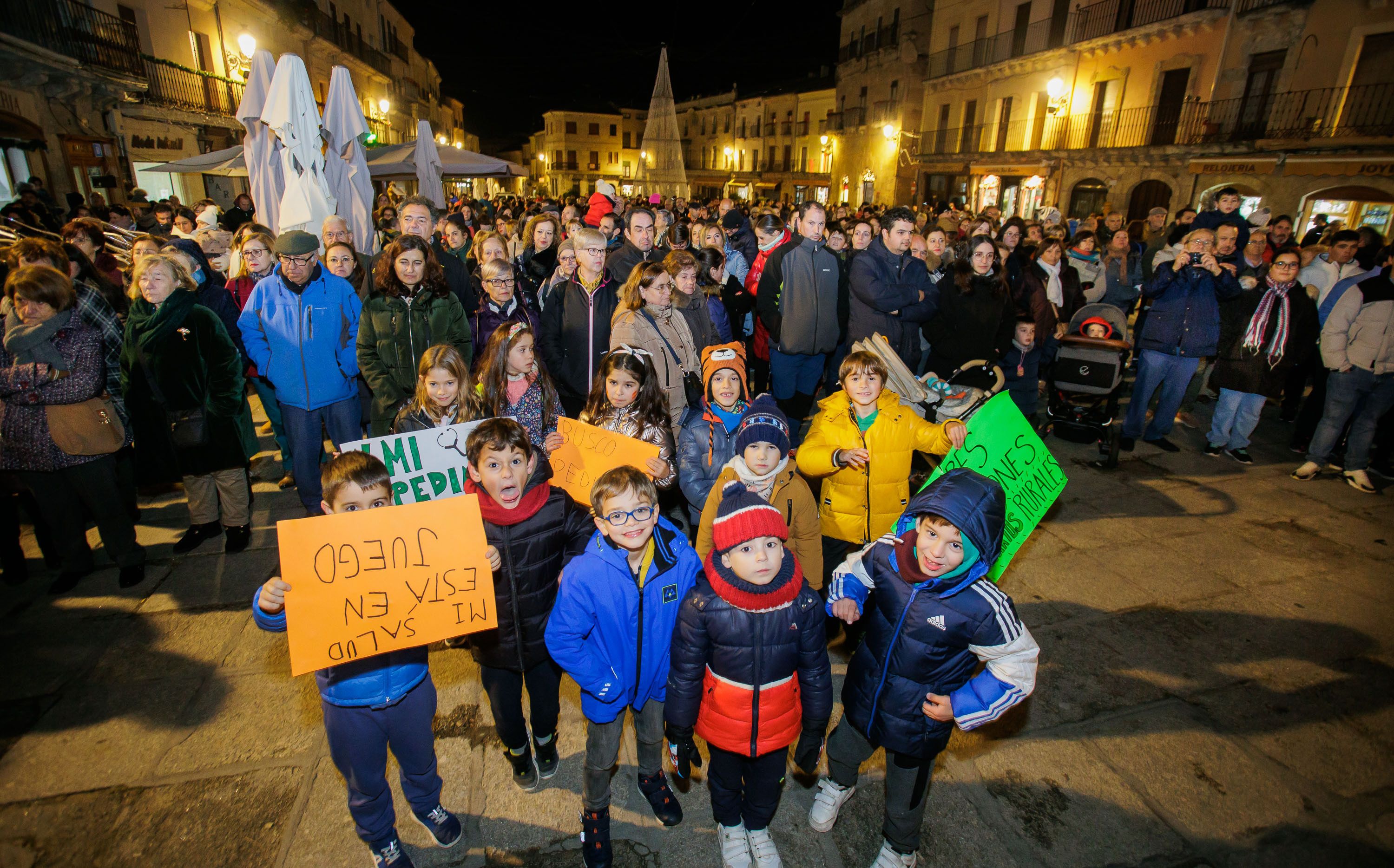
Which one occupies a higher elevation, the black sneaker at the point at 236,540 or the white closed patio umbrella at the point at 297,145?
the white closed patio umbrella at the point at 297,145

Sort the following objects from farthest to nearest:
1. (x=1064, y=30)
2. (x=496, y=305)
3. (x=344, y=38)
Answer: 1. (x=344, y=38)
2. (x=1064, y=30)
3. (x=496, y=305)

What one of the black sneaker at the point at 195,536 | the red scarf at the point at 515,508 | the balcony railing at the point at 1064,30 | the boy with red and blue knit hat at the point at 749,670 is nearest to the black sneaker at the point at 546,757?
the boy with red and blue knit hat at the point at 749,670

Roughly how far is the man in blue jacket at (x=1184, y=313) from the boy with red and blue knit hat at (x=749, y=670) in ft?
20.1

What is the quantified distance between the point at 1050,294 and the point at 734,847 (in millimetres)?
6911

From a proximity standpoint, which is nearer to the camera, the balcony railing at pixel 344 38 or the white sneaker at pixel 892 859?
the white sneaker at pixel 892 859

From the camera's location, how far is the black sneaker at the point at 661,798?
103 inches

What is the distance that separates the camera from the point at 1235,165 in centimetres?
1728

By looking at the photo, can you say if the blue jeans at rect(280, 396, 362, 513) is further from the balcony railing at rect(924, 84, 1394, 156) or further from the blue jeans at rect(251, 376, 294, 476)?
the balcony railing at rect(924, 84, 1394, 156)

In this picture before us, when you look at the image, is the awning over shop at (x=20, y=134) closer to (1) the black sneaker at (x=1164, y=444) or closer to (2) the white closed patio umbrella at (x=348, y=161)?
(2) the white closed patio umbrella at (x=348, y=161)

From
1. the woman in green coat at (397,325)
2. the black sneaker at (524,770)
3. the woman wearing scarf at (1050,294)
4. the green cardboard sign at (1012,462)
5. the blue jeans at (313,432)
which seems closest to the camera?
the black sneaker at (524,770)

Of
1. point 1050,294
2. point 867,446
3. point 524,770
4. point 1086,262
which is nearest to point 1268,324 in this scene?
point 1050,294

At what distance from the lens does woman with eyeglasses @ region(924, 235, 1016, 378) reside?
18.5ft

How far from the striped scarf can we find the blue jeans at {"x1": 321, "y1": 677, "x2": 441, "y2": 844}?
805cm

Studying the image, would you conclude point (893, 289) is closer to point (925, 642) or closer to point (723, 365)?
point (723, 365)
